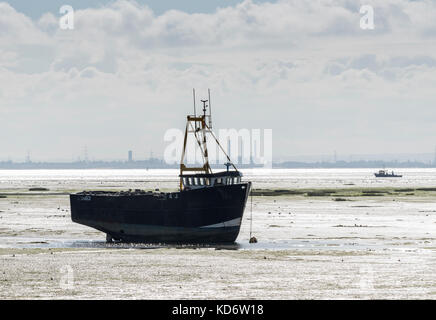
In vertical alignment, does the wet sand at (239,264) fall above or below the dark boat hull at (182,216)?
below

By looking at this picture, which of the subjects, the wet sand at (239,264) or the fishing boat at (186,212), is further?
the fishing boat at (186,212)

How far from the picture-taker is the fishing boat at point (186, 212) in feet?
213

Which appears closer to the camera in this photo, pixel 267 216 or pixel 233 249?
pixel 233 249

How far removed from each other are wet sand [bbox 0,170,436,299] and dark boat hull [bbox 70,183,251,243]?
2.19 meters

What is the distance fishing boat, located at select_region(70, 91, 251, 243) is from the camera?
64.9 m

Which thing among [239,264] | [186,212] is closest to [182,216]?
[186,212]

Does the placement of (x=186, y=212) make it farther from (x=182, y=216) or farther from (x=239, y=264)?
(x=239, y=264)

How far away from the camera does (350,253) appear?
55094 millimetres

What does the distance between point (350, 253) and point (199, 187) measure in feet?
51.5

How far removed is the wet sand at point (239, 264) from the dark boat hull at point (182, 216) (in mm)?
2191

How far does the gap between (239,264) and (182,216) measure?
657 inches
